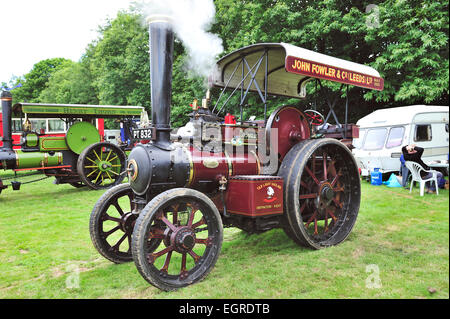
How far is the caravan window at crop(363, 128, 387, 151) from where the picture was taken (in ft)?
31.8

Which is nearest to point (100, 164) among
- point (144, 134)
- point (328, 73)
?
point (144, 134)

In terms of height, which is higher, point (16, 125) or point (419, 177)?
point (16, 125)

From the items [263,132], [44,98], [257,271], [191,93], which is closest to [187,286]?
[257,271]

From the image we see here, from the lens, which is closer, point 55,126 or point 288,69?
point 288,69

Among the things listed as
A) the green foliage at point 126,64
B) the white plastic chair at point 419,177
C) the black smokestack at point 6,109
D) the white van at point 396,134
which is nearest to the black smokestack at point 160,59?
the white plastic chair at point 419,177

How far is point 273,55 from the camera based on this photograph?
408cm

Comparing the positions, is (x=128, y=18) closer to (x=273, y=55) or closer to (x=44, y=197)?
(x=44, y=197)

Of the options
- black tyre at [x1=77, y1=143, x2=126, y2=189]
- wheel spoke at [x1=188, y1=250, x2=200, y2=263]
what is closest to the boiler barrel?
wheel spoke at [x1=188, y1=250, x2=200, y2=263]

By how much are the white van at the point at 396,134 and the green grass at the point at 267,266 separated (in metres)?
4.83

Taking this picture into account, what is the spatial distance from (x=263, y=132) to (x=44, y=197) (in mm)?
6380

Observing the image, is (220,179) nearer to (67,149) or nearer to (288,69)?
(288,69)

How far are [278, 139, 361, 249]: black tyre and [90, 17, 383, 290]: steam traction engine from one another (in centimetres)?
1

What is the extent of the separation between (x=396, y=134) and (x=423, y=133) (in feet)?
2.05

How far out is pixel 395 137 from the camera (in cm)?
939
